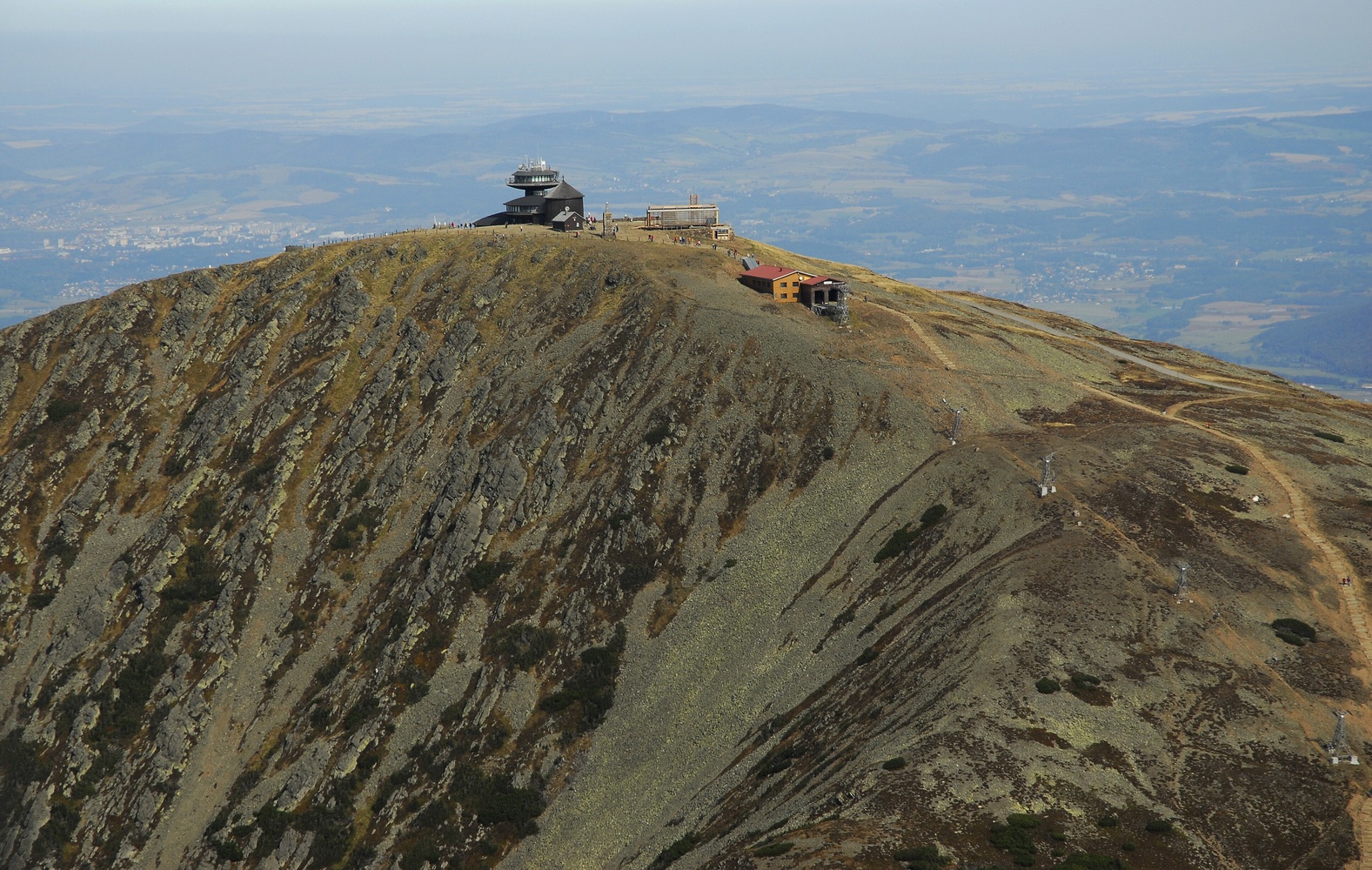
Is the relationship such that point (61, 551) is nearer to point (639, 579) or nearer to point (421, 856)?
point (421, 856)

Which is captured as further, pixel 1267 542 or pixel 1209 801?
pixel 1267 542

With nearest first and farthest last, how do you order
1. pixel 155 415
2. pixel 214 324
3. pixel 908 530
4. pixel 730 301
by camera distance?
pixel 908 530, pixel 730 301, pixel 155 415, pixel 214 324

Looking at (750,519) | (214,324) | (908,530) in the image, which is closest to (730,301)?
(750,519)

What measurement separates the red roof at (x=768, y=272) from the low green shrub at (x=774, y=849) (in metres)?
83.0

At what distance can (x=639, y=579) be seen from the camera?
99.9 m

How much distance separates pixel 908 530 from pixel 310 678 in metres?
60.7

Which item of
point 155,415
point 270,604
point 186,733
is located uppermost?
point 155,415

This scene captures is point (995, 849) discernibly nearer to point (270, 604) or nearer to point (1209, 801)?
point (1209, 801)

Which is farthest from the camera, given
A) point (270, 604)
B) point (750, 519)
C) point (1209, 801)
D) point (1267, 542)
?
point (270, 604)

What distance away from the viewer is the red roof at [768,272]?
420ft

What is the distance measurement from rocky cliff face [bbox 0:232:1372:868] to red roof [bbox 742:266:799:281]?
3.92 meters

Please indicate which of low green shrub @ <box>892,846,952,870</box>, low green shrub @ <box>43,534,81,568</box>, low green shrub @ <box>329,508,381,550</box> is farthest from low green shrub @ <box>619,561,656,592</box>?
low green shrub @ <box>43,534,81,568</box>

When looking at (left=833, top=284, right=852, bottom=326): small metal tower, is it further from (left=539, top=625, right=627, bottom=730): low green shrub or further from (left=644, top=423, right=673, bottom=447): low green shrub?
(left=539, top=625, right=627, bottom=730): low green shrub

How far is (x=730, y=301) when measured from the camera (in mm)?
124750
